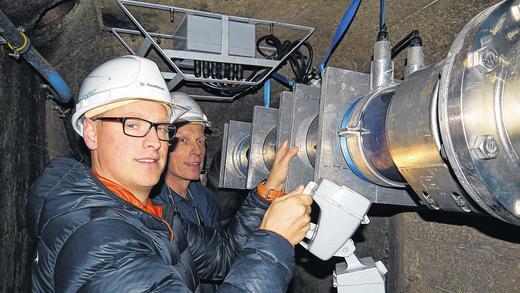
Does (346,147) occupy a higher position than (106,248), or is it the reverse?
(346,147)

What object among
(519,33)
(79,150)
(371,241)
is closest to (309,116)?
(519,33)

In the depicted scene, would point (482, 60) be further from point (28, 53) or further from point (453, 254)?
point (28, 53)

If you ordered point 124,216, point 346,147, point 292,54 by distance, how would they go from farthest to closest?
point 292,54
point 346,147
point 124,216

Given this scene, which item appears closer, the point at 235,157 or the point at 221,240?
the point at 221,240

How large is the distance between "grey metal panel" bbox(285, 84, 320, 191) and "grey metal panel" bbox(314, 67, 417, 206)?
→ 24 cm

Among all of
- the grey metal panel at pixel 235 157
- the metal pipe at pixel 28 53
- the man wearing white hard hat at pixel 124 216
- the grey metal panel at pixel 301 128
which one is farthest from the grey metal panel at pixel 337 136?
the metal pipe at pixel 28 53

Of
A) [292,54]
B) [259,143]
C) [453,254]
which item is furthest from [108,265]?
[292,54]

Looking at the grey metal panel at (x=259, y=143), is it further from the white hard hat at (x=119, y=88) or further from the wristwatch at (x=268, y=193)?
the white hard hat at (x=119, y=88)

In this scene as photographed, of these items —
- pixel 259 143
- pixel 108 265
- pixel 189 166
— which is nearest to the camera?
pixel 108 265

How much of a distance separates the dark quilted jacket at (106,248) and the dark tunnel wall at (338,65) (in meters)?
0.78

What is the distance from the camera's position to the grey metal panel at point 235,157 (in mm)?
2529

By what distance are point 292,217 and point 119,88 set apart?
738 mm


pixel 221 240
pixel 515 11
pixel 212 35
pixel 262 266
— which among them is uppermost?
pixel 212 35

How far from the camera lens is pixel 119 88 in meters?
1.43
